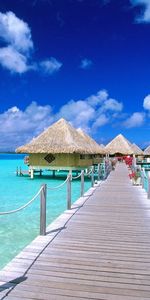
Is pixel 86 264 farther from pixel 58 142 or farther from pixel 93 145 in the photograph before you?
pixel 93 145

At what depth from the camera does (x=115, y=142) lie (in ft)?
134

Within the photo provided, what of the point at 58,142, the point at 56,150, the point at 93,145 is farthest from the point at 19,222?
the point at 93,145

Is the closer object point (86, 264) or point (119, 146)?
point (86, 264)

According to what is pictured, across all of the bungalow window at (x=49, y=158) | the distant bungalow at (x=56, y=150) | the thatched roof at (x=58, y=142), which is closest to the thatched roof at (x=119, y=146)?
the thatched roof at (x=58, y=142)

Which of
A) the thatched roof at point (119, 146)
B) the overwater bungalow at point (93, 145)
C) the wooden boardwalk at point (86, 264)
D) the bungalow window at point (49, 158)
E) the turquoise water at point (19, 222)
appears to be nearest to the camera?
the wooden boardwalk at point (86, 264)

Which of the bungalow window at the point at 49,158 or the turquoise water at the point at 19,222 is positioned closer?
the turquoise water at the point at 19,222

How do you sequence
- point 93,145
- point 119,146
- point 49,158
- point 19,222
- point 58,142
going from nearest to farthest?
point 19,222 < point 58,142 < point 49,158 < point 93,145 < point 119,146

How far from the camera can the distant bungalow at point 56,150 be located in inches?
930

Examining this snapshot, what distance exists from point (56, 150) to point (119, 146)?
717 inches

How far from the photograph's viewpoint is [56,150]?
23312 mm

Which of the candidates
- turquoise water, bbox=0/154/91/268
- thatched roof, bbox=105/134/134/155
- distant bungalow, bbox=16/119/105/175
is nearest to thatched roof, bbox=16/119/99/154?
distant bungalow, bbox=16/119/105/175

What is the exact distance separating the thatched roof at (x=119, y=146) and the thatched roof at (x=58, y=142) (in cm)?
1416

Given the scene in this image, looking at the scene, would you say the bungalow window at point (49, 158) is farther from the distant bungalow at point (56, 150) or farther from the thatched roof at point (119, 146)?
the thatched roof at point (119, 146)

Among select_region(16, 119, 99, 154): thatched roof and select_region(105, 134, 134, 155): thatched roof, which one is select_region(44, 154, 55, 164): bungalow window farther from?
select_region(105, 134, 134, 155): thatched roof
